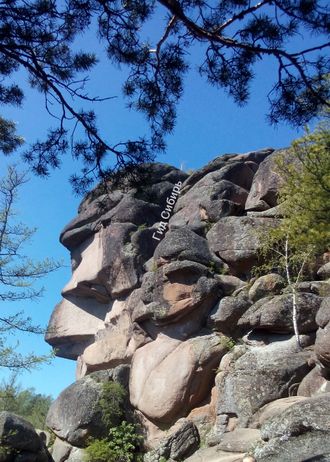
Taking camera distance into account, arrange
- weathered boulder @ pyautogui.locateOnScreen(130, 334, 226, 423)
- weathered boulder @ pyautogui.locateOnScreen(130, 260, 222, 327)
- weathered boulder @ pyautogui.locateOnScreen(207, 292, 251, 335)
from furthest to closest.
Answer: weathered boulder @ pyautogui.locateOnScreen(130, 260, 222, 327)
weathered boulder @ pyautogui.locateOnScreen(207, 292, 251, 335)
weathered boulder @ pyautogui.locateOnScreen(130, 334, 226, 423)

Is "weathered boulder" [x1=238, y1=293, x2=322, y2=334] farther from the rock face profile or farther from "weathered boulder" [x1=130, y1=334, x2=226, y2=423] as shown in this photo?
"weathered boulder" [x1=130, y1=334, x2=226, y2=423]

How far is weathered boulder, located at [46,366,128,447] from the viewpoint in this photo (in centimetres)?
1753

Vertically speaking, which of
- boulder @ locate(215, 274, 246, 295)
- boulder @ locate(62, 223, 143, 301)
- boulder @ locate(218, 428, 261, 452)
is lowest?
boulder @ locate(218, 428, 261, 452)

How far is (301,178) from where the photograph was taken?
37.2 ft

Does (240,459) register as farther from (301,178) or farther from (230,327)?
(230,327)

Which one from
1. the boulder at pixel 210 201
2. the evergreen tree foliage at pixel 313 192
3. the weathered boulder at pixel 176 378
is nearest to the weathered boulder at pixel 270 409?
the weathered boulder at pixel 176 378

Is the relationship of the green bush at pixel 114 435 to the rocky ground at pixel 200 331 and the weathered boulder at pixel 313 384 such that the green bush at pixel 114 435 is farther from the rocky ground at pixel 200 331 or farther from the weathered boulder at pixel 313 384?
the weathered boulder at pixel 313 384

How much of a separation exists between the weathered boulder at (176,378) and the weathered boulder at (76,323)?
329 inches

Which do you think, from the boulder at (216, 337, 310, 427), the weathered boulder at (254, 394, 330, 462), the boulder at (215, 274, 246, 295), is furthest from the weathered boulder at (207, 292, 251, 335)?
the weathered boulder at (254, 394, 330, 462)

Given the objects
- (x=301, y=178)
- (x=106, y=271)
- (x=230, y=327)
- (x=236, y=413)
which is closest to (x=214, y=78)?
(x=301, y=178)

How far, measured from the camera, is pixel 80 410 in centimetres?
1794

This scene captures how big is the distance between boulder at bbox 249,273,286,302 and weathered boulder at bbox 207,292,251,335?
1.11 ft

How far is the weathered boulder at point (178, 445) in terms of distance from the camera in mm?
14977

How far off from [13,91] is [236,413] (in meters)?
11.2
